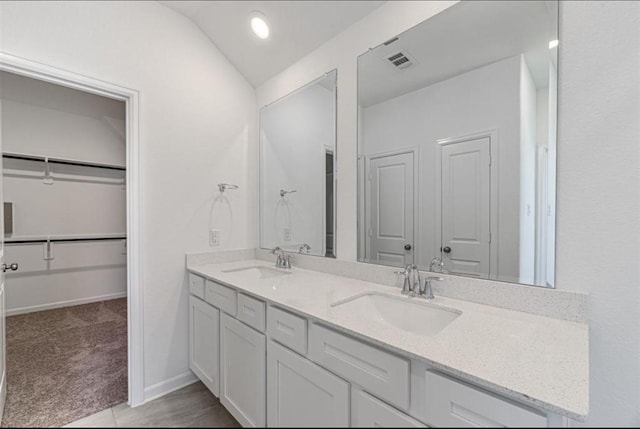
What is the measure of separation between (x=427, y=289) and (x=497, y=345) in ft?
1.53

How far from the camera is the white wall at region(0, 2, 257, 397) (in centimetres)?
165

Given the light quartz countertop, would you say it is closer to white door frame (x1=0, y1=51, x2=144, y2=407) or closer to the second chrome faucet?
the second chrome faucet

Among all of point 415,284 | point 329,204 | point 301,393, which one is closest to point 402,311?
point 415,284

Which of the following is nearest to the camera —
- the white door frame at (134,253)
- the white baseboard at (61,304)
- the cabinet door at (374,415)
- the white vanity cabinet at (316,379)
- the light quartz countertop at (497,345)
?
the light quartz countertop at (497,345)

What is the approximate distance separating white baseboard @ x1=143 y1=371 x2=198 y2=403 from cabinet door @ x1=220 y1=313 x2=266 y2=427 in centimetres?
54

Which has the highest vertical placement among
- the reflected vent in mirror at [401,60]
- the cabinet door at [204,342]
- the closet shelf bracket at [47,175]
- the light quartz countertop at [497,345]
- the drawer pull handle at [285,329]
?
the reflected vent in mirror at [401,60]

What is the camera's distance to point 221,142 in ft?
7.39

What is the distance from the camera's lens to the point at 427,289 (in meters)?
1.30

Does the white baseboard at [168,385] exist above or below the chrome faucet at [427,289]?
below

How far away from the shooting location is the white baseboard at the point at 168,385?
188 cm

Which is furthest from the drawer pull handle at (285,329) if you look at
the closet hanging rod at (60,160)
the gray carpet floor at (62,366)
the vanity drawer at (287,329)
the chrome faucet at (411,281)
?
the closet hanging rod at (60,160)

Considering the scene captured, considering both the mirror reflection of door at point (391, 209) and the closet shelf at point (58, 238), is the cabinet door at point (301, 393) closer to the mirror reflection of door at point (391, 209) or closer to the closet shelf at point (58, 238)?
the mirror reflection of door at point (391, 209)

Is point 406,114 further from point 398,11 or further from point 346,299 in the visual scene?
point 346,299

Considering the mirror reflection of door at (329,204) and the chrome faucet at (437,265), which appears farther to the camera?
the mirror reflection of door at (329,204)
